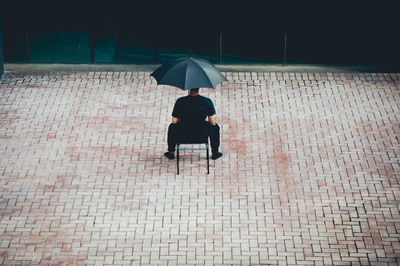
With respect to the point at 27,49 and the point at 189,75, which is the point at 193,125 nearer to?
the point at 189,75

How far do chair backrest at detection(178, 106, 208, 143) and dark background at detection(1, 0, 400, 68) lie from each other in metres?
5.79

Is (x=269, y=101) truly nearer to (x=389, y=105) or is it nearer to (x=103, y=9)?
(x=389, y=105)

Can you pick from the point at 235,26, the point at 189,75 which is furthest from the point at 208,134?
the point at 235,26

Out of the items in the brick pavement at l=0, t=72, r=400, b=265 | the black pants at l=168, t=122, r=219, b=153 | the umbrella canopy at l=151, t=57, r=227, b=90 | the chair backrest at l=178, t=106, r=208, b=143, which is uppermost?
the umbrella canopy at l=151, t=57, r=227, b=90

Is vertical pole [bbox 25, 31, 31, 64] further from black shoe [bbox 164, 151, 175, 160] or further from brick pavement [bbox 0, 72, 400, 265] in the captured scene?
black shoe [bbox 164, 151, 175, 160]

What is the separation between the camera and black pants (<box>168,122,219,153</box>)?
12.1 meters

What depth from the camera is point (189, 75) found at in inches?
466

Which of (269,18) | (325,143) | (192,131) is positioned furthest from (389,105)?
(192,131)

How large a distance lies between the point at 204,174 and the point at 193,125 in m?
0.97

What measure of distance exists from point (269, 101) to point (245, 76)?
1551 millimetres

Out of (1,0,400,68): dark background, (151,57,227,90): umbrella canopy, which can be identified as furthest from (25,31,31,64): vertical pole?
(151,57,227,90): umbrella canopy

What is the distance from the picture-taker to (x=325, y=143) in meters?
13.4

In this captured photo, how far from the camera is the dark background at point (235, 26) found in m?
17.0

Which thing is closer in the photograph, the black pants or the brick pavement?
the brick pavement
